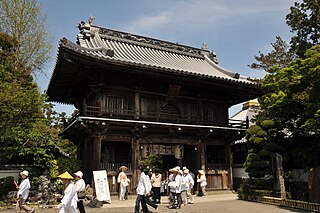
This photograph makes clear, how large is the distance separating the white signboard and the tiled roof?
747cm

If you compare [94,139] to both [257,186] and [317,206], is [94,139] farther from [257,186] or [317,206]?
[317,206]

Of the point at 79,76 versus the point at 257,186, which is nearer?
the point at 257,186

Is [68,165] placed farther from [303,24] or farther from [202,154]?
[303,24]

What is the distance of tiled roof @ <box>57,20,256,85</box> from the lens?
19.9 m

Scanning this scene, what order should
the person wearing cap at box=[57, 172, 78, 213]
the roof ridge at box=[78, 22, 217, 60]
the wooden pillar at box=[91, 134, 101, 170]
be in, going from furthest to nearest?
the roof ridge at box=[78, 22, 217, 60] < the wooden pillar at box=[91, 134, 101, 170] < the person wearing cap at box=[57, 172, 78, 213]

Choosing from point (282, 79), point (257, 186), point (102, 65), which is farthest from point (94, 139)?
point (282, 79)

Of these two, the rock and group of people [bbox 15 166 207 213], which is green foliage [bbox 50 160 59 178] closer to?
group of people [bbox 15 166 207 213]

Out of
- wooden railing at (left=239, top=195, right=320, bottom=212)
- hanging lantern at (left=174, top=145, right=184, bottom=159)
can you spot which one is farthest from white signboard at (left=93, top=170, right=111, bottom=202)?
wooden railing at (left=239, top=195, right=320, bottom=212)

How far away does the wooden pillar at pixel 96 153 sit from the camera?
15062 mm

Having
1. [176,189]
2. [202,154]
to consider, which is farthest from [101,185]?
[202,154]

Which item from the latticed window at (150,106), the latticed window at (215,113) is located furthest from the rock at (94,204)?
the latticed window at (215,113)

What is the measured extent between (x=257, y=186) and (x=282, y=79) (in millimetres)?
5850

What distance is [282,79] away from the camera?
1497 cm

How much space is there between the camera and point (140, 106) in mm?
17422
